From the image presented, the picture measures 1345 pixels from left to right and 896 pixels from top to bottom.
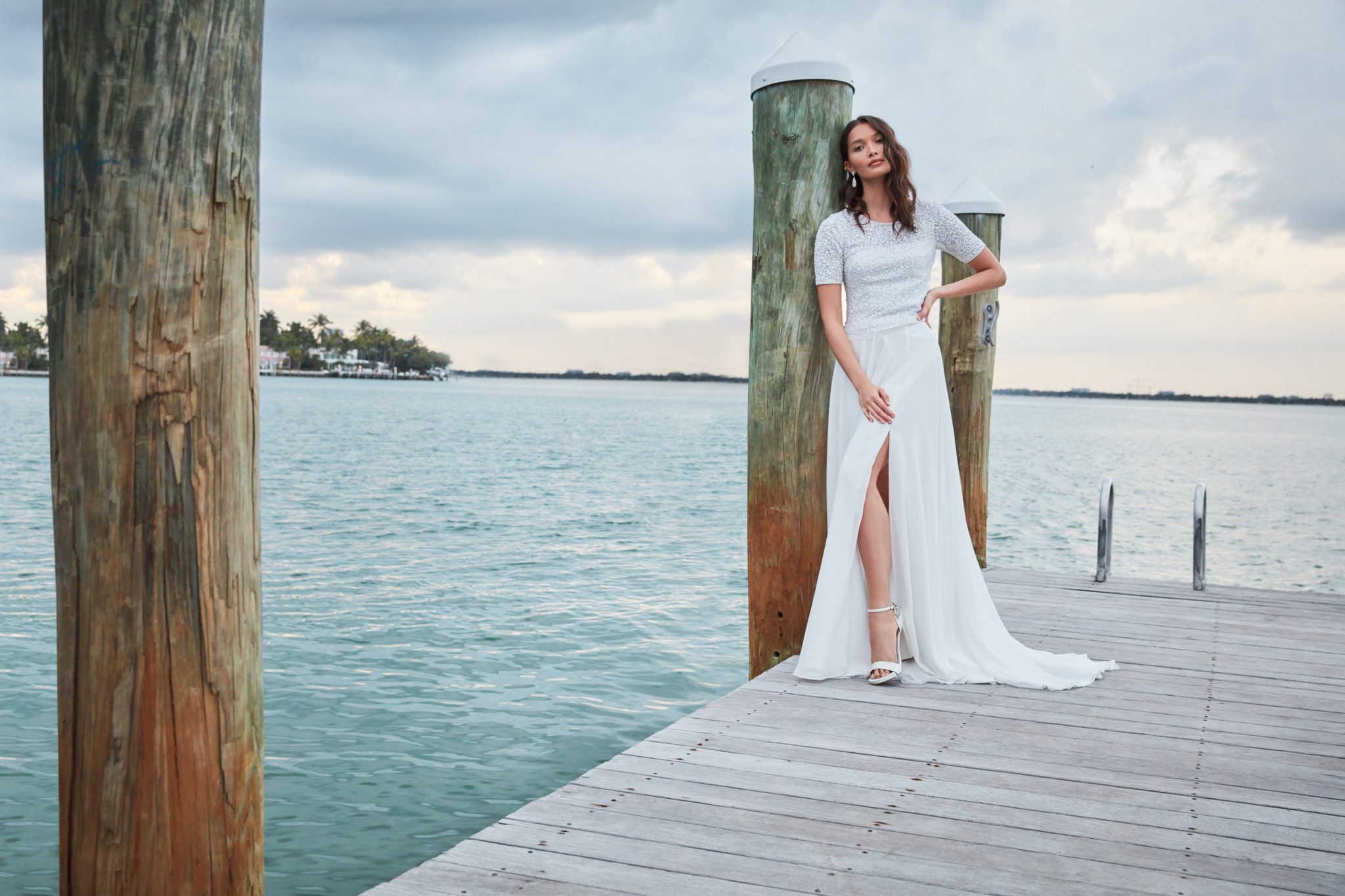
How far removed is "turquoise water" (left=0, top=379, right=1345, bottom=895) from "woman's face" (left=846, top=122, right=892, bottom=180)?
3.33 meters

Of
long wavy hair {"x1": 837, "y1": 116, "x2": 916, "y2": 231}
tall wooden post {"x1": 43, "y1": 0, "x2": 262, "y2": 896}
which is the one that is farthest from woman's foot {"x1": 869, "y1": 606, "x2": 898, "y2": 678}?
tall wooden post {"x1": 43, "y1": 0, "x2": 262, "y2": 896}

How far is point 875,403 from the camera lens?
13.4 ft

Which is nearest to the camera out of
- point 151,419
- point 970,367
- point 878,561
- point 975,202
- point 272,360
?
point 151,419

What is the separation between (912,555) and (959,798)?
143 centimetres

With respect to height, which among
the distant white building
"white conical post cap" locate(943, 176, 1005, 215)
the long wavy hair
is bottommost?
the long wavy hair

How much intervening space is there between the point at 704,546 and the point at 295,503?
8.62m

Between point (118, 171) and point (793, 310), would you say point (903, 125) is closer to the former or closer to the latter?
point (793, 310)

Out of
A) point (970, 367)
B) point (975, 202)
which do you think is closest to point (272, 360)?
point (970, 367)

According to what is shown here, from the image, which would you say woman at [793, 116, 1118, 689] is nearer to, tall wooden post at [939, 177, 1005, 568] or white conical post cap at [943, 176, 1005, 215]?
white conical post cap at [943, 176, 1005, 215]

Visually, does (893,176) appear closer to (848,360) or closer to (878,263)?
(878,263)

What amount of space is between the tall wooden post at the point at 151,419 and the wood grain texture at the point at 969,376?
5.38m

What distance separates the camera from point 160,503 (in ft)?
6.39

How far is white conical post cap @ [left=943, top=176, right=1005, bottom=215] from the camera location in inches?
258

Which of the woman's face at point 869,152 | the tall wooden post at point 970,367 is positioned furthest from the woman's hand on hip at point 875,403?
the tall wooden post at point 970,367
